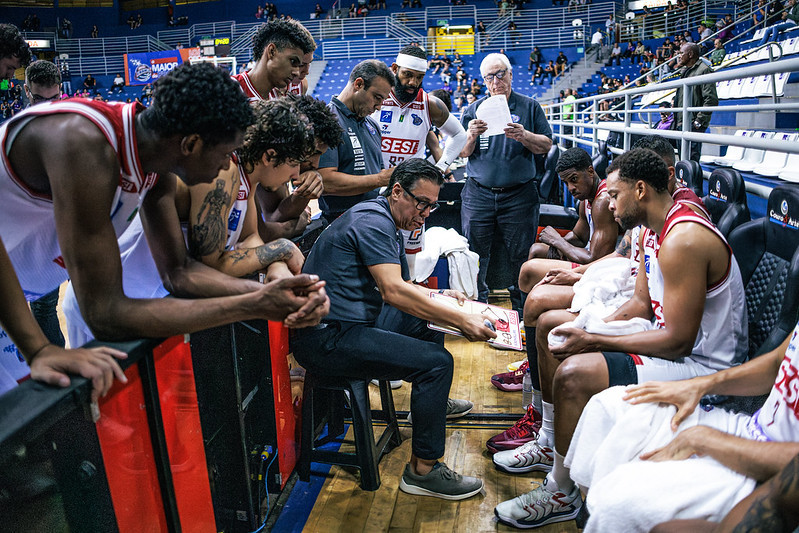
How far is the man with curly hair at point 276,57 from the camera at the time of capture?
2.87 m

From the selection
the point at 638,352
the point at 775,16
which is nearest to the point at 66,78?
the point at 775,16

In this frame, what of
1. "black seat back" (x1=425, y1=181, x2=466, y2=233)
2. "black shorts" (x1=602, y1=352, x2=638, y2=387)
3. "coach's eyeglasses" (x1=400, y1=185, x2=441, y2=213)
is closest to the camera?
"black shorts" (x1=602, y1=352, x2=638, y2=387)

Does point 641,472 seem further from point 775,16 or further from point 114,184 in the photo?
point 775,16

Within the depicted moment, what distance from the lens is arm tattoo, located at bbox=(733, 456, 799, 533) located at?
41.8 inches

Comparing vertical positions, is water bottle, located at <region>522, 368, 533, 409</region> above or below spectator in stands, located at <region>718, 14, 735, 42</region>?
below

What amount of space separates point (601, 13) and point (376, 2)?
1013 centimetres

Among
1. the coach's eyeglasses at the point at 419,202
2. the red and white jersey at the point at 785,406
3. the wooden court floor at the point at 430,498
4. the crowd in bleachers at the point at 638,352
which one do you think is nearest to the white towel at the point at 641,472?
the crowd in bleachers at the point at 638,352

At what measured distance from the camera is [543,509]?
91.2 inches

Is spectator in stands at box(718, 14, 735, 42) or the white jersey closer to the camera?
the white jersey

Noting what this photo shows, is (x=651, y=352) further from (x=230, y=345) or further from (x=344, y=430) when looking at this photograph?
(x=344, y=430)

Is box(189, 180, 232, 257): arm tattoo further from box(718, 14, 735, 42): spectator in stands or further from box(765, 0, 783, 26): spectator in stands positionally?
box(765, 0, 783, 26): spectator in stands

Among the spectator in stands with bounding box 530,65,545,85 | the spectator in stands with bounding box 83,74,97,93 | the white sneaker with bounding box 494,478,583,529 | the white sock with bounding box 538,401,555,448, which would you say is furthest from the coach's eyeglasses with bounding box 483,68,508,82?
the spectator in stands with bounding box 83,74,97,93

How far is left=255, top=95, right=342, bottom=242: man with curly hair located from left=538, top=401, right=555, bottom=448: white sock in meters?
1.34

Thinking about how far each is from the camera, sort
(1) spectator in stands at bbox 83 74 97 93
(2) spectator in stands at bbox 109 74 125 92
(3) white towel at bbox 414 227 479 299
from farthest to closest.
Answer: (1) spectator in stands at bbox 83 74 97 93 → (2) spectator in stands at bbox 109 74 125 92 → (3) white towel at bbox 414 227 479 299
